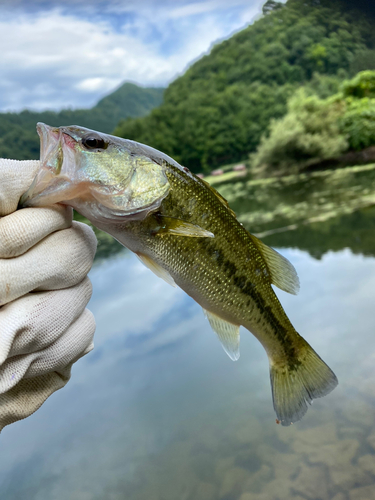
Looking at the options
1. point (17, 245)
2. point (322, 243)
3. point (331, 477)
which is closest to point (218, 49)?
point (322, 243)

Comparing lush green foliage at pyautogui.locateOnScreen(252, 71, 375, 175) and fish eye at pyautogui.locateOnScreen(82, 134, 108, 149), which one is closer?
fish eye at pyautogui.locateOnScreen(82, 134, 108, 149)

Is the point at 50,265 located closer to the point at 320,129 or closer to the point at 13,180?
the point at 13,180

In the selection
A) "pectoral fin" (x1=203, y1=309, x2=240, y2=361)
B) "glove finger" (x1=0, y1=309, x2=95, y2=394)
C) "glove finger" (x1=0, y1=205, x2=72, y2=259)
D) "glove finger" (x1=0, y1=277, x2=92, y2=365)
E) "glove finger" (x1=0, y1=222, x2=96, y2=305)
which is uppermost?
"glove finger" (x1=0, y1=205, x2=72, y2=259)

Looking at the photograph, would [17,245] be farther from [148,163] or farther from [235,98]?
[235,98]

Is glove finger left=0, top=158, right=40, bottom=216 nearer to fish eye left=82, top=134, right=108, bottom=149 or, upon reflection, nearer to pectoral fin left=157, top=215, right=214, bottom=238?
fish eye left=82, top=134, right=108, bottom=149

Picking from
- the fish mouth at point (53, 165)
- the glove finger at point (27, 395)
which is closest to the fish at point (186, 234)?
the fish mouth at point (53, 165)

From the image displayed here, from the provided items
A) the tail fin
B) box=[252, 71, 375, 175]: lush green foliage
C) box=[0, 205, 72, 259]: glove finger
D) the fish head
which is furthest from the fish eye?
box=[252, 71, 375, 175]: lush green foliage
